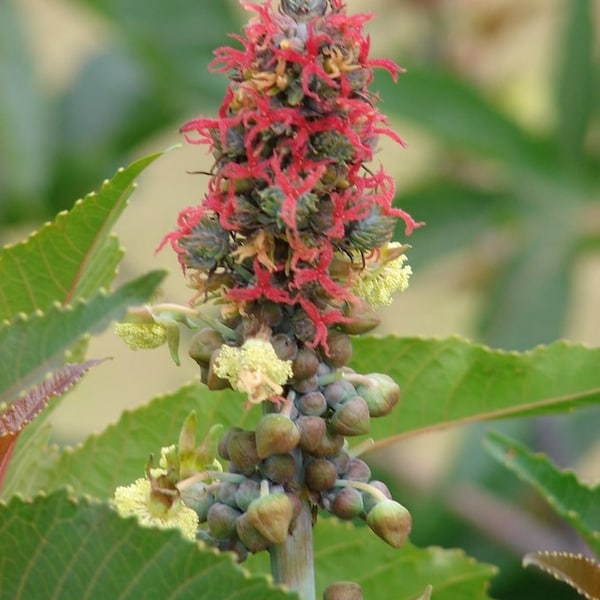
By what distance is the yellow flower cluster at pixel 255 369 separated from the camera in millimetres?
673

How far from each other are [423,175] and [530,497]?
0.97 m

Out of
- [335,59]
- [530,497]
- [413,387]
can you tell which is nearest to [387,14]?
[530,497]

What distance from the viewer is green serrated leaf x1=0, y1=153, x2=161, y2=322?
34.5 inches

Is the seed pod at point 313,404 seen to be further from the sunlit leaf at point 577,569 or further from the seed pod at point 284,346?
the sunlit leaf at point 577,569

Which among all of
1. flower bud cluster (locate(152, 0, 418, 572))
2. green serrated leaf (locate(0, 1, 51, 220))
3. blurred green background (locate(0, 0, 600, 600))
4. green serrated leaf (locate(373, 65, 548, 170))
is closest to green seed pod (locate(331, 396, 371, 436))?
flower bud cluster (locate(152, 0, 418, 572))

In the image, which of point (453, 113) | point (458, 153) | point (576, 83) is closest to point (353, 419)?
point (453, 113)

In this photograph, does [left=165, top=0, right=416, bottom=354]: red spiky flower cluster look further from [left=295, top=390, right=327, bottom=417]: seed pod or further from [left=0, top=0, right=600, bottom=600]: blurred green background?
[left=0, top=0, right=600, bottom=600]: blurred green background

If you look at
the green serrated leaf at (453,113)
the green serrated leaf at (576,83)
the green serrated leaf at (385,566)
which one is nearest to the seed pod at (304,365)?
the green serrated leaf at (385,566)

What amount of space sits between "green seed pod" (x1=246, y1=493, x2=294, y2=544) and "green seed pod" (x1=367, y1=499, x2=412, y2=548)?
56 mm

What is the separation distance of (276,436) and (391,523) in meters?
0.09

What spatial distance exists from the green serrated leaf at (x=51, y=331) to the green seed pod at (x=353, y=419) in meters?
0.13

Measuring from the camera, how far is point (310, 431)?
690mm

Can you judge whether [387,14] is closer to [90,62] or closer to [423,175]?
[423,175]

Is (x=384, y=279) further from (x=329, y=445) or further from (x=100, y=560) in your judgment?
(x=100, y=560)
